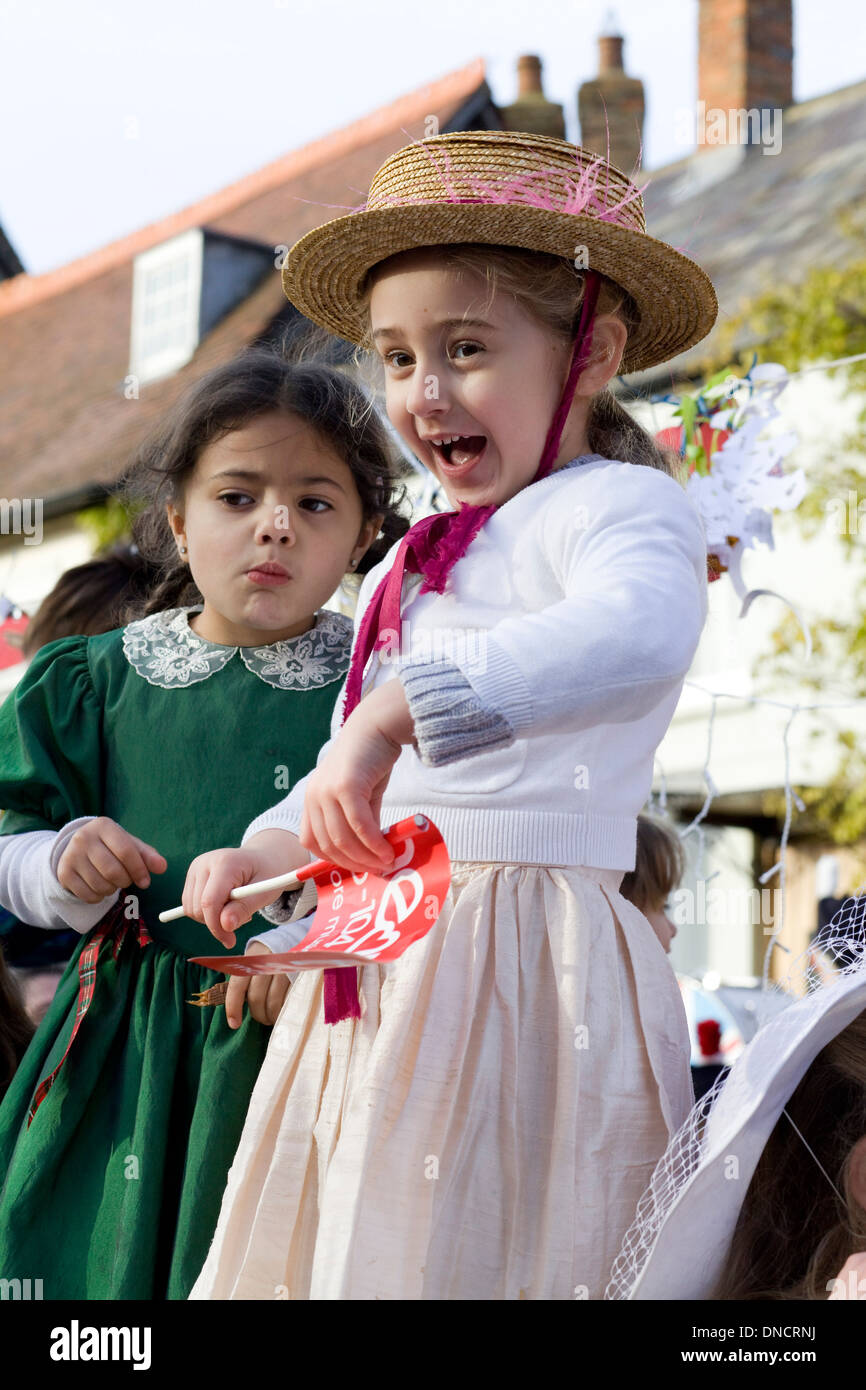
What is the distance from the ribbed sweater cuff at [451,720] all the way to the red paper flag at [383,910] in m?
0.09

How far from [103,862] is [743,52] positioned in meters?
15.3

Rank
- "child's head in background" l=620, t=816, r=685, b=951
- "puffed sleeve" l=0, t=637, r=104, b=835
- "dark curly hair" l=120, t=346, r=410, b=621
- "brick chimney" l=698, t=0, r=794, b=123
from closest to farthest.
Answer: "puffed sleeve" l=0, t=637, r=104, b=835
"dark curly hair" l=120, t=346, r=410, b=621
"child's head in background" l=620, t=816, r=685, b=951
"brick chimney" l=698, t=0, r=794, b=123

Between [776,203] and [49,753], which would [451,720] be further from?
[776,203]

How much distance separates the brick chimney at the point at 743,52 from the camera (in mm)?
15375

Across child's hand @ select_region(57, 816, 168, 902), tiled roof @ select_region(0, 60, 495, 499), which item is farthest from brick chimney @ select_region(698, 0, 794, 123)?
child's hand @ select_region(57, 816, 168, 902)

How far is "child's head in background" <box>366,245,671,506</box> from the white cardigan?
2.5 inches

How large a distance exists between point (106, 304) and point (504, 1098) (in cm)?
1596

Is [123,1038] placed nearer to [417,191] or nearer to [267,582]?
[267,582]

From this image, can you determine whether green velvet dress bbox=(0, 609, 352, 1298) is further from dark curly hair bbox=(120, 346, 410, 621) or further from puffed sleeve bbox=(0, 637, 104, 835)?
dark curly hair bbox=(120, 346, 410, 621)

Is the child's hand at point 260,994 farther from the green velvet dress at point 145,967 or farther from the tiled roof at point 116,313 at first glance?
the tiled roof at point 116,313

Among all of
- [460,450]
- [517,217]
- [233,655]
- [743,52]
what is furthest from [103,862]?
[743,52]

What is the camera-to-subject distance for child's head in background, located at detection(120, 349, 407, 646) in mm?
2154

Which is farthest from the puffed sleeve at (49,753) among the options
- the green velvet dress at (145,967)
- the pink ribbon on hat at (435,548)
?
the pink ribbon on hat at (435,548)

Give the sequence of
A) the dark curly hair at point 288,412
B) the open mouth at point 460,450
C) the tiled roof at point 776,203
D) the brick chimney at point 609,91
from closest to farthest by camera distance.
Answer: the open mouth at point 460,450 → the dark curly hair at point 288,412 → the tiled roof at point 776,203 → the brick chimney at point 609,91
